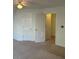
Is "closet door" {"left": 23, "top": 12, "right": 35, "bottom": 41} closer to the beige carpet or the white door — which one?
the white door

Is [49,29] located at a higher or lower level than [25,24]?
lower

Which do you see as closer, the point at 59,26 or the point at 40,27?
the point at 59,26

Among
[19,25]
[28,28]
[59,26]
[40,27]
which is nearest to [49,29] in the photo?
[40,27]

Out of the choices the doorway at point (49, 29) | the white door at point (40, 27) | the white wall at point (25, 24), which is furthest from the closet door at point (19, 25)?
the doorway at point (49, 29)

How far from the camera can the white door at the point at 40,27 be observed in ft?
27.8

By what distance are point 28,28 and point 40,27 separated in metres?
1.00

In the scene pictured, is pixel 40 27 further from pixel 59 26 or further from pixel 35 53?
pixel 35 53

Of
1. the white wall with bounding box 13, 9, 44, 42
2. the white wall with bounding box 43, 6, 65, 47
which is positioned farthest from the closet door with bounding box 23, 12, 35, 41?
the white wall with bounding box 43, 6, 65, 47

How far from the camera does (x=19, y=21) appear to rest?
364 inches

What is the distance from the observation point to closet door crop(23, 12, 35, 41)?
29.4 feet

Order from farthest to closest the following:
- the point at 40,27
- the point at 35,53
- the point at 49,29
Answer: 1. the point at 49,29
2. the point at 40,27
3. the point at 35,53

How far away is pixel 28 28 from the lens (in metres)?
9.09

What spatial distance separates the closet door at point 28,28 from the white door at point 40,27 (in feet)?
1.69
